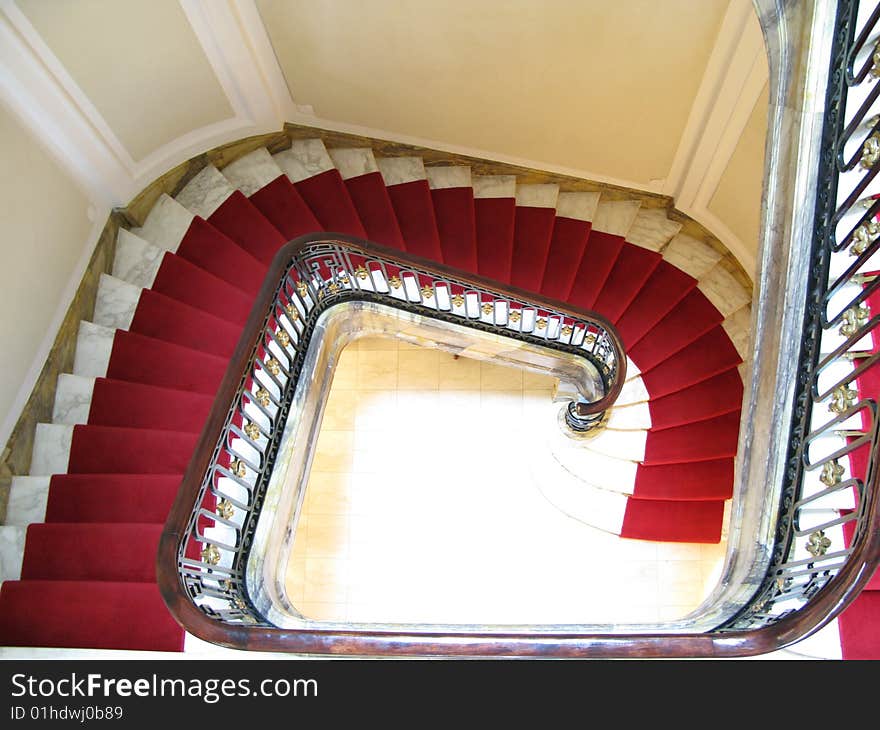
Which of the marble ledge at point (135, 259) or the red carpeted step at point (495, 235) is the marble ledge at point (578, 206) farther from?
the marble ledge at point (135, 259)

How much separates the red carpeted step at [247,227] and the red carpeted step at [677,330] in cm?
336

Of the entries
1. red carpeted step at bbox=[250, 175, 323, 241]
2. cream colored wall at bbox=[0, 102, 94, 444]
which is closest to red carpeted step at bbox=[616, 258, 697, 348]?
red carpeted step at bbox=[250, 175, 323, 241]

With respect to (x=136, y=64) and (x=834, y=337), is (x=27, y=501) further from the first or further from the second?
(x=834, y=337)

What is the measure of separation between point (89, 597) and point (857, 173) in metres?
4.28

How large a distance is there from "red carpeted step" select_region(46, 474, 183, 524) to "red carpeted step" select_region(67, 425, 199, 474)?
0.24 m

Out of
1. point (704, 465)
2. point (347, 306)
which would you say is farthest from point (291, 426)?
point (704, 465)

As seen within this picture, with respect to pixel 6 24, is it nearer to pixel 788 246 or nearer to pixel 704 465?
pixel 788 246

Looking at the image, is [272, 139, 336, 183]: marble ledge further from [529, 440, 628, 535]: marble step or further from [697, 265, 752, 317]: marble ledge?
[697, 265, 752, 317]: marble ledge

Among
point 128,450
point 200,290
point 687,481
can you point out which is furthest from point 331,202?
point 687,481

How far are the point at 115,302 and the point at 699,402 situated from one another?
16.3 ft

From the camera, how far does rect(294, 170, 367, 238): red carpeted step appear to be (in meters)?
6.39

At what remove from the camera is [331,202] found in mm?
6535

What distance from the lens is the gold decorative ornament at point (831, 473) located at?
3.28 meters

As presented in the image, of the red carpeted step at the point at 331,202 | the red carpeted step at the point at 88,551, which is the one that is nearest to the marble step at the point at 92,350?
the red carpeted step at the point at 88,551
